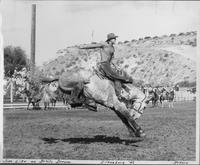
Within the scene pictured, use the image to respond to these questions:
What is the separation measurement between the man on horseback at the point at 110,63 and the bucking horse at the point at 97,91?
0.10m

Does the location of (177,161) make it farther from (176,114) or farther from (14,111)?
(14,111)

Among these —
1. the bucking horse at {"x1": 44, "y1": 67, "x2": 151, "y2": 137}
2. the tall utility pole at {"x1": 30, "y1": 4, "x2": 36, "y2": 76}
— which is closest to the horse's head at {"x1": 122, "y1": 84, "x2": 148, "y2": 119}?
the bucking horse at {"x1": 44, "y1": 67, "x2": 151, "y2": 137}

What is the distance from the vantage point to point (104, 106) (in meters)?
13.5

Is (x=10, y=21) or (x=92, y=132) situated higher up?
(x=10, y=21)

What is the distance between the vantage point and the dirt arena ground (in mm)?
13219

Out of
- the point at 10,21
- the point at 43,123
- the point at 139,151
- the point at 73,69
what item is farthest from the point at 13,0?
the point at 139,151

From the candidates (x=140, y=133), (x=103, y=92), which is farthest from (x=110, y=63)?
(x=140, y=133)

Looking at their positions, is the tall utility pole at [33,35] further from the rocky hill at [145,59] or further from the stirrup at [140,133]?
the stirrup at [140,133]

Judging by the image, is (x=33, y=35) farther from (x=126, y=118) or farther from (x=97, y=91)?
(x=126, y=118)

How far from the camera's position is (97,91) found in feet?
43.8

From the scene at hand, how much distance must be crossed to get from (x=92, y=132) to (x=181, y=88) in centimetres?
241

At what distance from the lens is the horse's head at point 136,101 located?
13703 millimetres

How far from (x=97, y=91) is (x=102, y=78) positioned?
0.32 meters

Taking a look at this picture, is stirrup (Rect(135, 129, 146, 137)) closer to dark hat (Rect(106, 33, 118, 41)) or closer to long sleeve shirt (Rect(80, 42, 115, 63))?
long sleeve shirt (Rect(80, 42, 115, 63))
